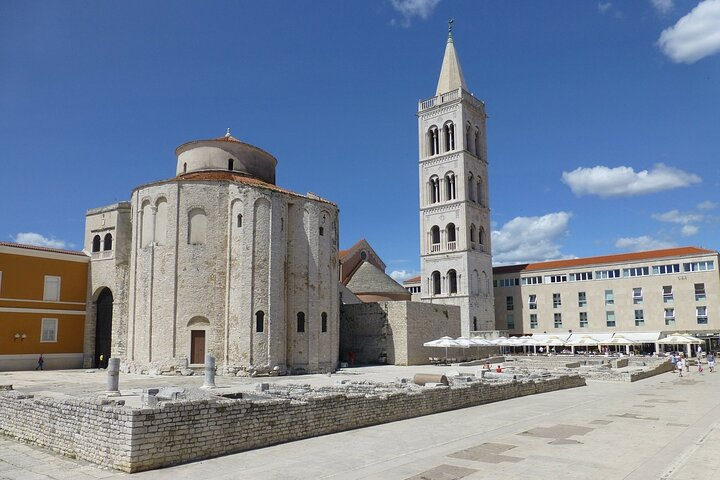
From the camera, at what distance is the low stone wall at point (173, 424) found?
1066cm

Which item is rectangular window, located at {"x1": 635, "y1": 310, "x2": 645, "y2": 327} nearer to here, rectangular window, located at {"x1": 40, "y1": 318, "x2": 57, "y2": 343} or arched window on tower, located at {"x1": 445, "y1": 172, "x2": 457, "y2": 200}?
arched window on tower, located at {"x1": 445, "y1": 172, "x2": 457, "y2": 200}

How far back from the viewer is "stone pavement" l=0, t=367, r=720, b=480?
10.5 m

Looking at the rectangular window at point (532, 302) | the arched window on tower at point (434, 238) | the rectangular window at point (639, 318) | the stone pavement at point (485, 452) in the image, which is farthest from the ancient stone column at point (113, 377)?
the rectangular window at point (532, 302)

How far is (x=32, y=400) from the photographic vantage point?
1348 cm

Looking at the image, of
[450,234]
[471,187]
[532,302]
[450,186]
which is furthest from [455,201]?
[532,302]

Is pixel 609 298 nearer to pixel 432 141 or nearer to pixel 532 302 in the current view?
pixel 532 302

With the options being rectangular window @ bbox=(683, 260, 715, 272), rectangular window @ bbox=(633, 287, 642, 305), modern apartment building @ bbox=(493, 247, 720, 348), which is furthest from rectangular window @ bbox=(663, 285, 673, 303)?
rectangular window @ bbox=(683, 260, 715, 272)

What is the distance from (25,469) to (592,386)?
25510 mm

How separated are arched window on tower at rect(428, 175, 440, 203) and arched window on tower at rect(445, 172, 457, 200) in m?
1.29

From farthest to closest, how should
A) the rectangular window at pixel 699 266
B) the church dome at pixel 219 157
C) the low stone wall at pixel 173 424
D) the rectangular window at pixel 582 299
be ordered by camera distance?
1. the rectangular window at pixel 582 299
2. the rectangular window at pixel 699 266
3. the church dome at pixel 219 157
4. the low stone wall at pixel 173 424

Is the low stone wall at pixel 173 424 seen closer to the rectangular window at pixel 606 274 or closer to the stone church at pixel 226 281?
the stone church at pixel 226 281

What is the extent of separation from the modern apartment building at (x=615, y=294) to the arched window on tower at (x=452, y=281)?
13.5 metres

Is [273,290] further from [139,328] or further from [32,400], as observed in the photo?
[32,400]

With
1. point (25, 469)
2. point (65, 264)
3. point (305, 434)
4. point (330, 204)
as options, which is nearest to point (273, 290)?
point (330, 204)
